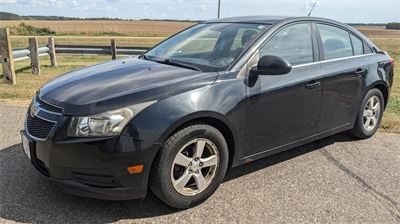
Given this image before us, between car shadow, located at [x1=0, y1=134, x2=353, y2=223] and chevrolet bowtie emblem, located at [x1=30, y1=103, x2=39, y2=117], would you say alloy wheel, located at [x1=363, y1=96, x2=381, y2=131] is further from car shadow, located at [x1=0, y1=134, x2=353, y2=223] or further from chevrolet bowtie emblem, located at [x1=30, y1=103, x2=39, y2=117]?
chevrolet bowtie emblem, located at [x1=30, y1=103, x2=39, y2=117]

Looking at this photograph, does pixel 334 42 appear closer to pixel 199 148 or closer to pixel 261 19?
pixel 261 19

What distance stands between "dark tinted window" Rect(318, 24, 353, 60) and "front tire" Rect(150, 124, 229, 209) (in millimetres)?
1921

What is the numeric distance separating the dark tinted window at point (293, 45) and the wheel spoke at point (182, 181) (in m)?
1.42

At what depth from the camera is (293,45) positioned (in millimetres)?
4469

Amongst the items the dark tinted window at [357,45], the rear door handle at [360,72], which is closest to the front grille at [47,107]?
the rear door handle at [360,72]

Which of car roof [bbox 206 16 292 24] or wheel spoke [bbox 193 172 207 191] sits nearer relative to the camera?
wheel spoke [bbox 193 172 207 191]

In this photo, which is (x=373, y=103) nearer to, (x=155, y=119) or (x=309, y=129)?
(x=309, y=129)

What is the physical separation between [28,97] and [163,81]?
510 cm

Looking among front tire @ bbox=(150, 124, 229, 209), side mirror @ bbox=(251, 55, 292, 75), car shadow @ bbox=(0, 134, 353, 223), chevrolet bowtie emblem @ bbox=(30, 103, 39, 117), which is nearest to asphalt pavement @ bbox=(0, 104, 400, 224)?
car shadow @ bbox=(0, 134, 353, 223)

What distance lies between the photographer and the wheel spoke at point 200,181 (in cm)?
361

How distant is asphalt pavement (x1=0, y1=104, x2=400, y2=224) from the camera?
345cm

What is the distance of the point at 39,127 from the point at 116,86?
0.71 metres

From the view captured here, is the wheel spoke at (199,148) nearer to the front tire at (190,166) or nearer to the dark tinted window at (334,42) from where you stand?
the front tire at (190,166)

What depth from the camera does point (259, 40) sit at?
415 centimetres
